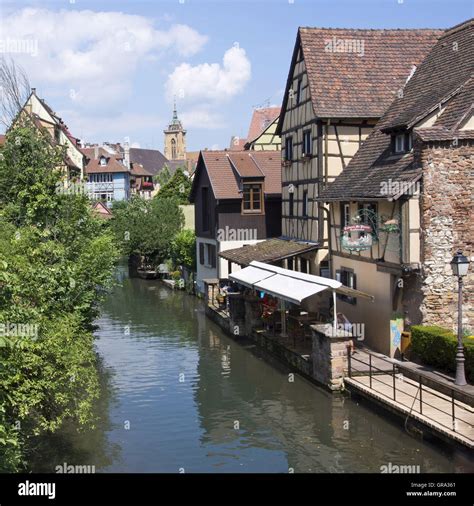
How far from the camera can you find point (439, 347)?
1803cm

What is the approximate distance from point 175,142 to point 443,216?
505 feet

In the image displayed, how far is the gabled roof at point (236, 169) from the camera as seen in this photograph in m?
36.2

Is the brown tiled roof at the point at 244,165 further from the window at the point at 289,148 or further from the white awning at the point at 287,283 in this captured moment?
the white awning at the point at 287,283

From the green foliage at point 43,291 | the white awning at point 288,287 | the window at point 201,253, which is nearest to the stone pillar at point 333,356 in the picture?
the white awning at point 288,287

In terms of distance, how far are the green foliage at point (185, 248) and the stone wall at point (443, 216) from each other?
81.7ft

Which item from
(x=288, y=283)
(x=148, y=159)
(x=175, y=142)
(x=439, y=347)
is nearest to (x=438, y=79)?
(x=288, y=283)

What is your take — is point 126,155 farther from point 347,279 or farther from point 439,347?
point 439,347

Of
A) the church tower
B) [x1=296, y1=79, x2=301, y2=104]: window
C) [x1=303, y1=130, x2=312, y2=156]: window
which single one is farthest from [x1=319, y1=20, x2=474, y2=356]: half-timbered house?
the church tower

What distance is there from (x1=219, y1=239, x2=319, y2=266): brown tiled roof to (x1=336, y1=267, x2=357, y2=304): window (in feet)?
8.98

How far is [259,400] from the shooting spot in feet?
62.7

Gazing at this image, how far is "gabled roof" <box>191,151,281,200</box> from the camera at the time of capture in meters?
36.2

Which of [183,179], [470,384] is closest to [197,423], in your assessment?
[470,384]
